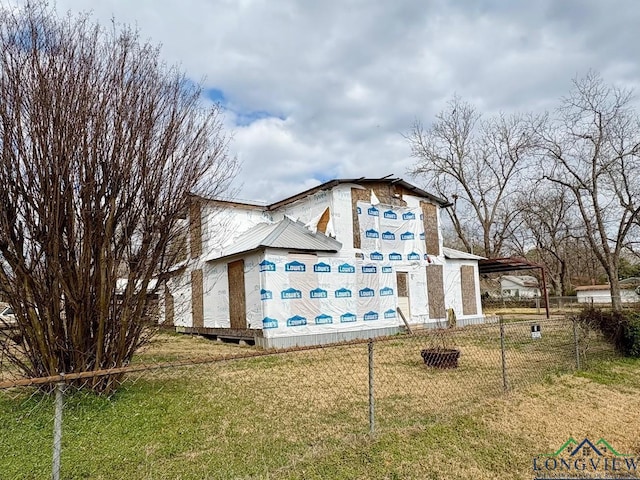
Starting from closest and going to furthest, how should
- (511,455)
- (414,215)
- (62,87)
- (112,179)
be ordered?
(511,455) < (62,87) < (112,179) < (414,215)

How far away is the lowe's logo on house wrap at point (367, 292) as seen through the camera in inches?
518

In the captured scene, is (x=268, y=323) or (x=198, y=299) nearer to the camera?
(x=268, y=323)

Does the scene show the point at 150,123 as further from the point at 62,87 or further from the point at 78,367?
the point at 78,367

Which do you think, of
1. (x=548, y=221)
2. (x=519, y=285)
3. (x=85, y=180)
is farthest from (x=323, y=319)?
(x=519, y=285)

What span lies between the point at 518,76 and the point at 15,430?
13201mm

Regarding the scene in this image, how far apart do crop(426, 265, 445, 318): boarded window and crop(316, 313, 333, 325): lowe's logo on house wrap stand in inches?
184

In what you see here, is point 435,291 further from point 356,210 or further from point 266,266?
point 266,266

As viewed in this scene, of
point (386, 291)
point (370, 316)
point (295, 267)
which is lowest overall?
point (370, 316)

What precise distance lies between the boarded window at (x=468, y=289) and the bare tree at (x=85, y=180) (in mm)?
13456

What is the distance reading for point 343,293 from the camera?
12695 millimetres

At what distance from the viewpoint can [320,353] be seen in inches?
379

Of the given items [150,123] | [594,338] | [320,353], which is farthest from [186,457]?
[594,338]

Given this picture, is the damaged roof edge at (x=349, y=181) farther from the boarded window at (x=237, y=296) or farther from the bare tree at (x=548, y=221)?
the bare tree at (x=548, y=221)

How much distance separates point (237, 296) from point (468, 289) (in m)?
9.80
